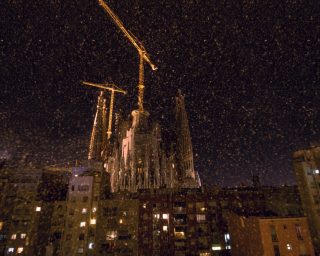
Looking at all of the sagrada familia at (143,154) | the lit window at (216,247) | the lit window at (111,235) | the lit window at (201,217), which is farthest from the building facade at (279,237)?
the sagrada familia at (143,154)

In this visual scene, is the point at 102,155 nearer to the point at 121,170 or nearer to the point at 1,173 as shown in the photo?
the point at 121,170

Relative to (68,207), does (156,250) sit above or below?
below

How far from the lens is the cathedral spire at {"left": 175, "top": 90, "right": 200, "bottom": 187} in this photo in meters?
88.9

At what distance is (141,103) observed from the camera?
10012cm

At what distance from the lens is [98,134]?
324 ft

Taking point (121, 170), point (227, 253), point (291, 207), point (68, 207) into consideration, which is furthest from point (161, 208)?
point (121, 170)

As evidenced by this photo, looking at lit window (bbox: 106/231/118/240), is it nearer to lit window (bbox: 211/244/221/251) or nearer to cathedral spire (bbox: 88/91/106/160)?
lit window (bbox: 211/244/221/251)

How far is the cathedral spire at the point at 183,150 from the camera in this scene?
88869 mm

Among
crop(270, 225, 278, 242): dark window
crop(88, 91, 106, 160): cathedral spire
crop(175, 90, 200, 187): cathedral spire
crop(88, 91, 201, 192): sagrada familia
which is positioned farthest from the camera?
crop(88, 91, 106, 160): cathedral spire

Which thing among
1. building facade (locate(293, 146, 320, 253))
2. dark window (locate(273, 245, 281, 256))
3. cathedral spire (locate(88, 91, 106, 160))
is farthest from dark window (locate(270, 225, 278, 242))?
cathedral spire (locate(88, 91, 106, 160))

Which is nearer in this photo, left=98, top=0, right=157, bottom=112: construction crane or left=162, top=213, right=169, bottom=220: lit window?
left=162, top=213, right=169, bottom=220: lit window

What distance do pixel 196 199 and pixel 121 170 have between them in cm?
3635

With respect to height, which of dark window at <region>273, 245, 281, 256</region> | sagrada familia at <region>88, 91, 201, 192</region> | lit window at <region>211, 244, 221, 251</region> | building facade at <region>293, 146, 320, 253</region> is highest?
sagrada familia at <region>88, 91, 201, 192</region>

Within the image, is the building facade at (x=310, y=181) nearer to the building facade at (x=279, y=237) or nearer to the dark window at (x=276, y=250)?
the building facade at (x=279, y=237)
